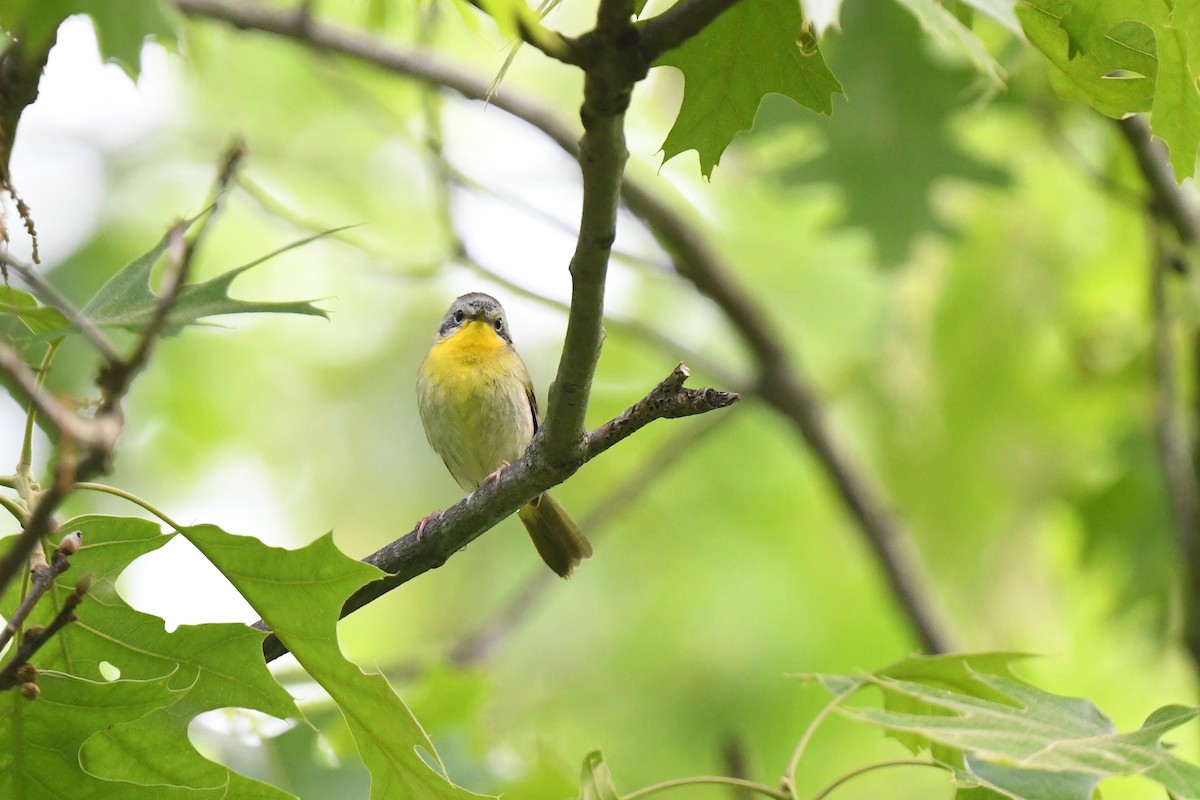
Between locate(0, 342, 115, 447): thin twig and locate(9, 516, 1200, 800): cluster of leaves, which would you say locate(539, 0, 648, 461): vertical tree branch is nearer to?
locate(9, 516, 1200, 800): cluster of leaves

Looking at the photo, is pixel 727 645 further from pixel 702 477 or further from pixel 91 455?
pixel 91 455

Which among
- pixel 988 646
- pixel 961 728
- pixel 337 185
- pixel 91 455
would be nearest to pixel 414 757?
pixel 961 728

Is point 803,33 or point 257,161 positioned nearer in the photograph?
point 803,33

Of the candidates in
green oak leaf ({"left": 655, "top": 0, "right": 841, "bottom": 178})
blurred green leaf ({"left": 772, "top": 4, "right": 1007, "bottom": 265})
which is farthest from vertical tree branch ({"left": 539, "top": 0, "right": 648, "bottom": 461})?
blurred green leaf ({"left": 772, "top": 4, "right": 1007, "bottom": 265})

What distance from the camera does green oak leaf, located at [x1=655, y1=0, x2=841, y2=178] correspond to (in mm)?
2758

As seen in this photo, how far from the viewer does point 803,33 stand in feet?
8.81

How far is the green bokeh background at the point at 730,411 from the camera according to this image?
7.06 metres

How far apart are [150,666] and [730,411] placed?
5400mm

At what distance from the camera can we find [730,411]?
7949 millimetres

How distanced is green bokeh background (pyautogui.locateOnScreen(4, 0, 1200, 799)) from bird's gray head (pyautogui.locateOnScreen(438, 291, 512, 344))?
0.58 metres

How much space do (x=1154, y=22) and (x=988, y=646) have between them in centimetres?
669

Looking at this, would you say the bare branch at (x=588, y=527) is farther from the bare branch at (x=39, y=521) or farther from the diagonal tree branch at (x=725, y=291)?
the bare branch at (x=39, y=521)

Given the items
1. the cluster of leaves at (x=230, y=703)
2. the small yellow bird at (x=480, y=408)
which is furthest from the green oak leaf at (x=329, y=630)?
the small yellow bird at (x=480, y=408)


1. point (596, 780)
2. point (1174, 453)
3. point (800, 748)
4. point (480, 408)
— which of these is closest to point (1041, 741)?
point (800, 748)
